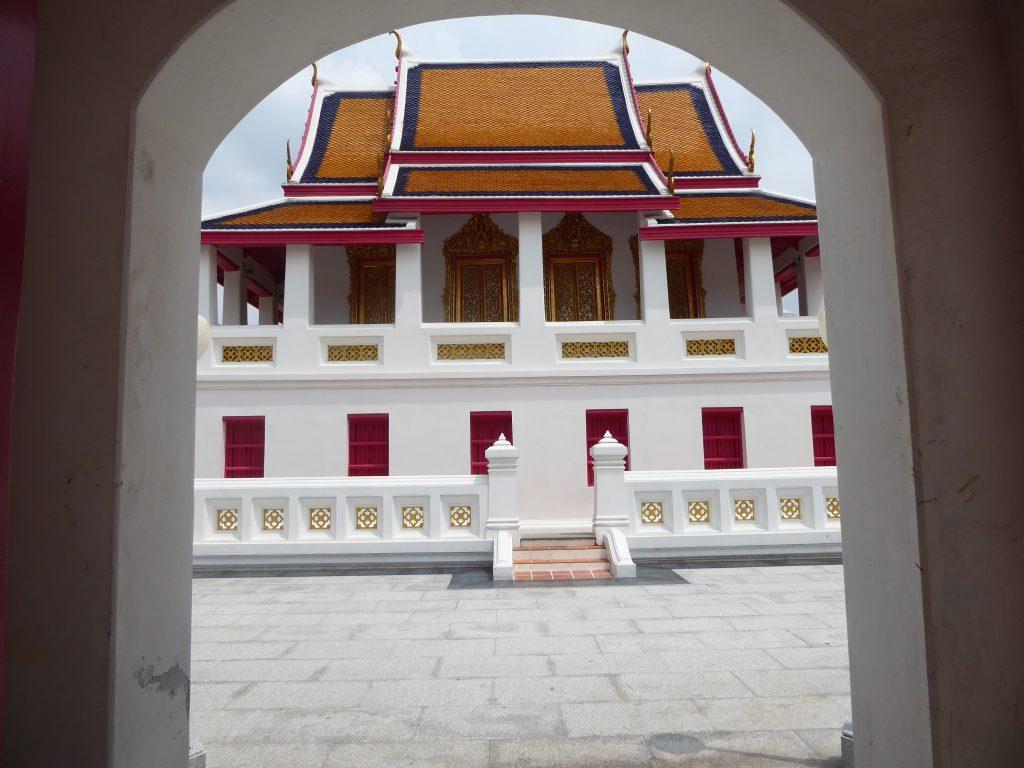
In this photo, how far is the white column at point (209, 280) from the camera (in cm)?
1239

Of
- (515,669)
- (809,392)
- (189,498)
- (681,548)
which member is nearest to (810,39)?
(189,498)

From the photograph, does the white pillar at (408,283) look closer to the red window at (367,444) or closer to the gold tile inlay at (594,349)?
the red window at (367,444)

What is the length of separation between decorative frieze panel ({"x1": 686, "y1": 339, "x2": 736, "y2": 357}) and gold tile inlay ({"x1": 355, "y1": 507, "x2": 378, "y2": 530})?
20.8 feet

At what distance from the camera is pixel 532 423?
40.0ft

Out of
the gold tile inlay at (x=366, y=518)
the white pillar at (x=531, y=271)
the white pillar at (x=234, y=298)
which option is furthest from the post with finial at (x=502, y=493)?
the white pillar at (x=234, y=298)

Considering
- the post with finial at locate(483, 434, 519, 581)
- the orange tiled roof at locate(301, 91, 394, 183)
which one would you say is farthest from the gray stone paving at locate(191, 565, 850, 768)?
the orange tiled roof at locate(301, 91, 394, 183)

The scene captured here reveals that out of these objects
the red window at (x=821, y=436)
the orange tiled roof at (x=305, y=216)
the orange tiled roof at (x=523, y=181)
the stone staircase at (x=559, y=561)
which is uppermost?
the orange tiled roof at (x=523, y=181)

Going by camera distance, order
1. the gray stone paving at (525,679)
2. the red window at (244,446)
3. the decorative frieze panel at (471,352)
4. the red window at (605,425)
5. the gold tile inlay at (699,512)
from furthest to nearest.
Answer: the decorative frieze panel at (471,352)
the red window at (605,425)
the red window at (244,446)
the gold tile inlay at (699,512)
the gray stone paving at (525,679)

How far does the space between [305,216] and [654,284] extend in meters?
6.68

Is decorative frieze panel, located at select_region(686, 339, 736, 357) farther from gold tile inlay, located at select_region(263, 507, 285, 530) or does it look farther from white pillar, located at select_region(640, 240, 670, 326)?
gold tile inlay, located at select_region(263, 507, 285, 530)

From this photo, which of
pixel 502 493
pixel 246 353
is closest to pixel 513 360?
pixel 502 493

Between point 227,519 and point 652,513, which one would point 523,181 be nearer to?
point 652,513

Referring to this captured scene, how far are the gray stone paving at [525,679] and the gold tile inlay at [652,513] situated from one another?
214 cm

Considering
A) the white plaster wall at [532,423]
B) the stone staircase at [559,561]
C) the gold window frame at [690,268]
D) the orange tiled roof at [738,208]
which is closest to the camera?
the stone staircase at [559,561]
